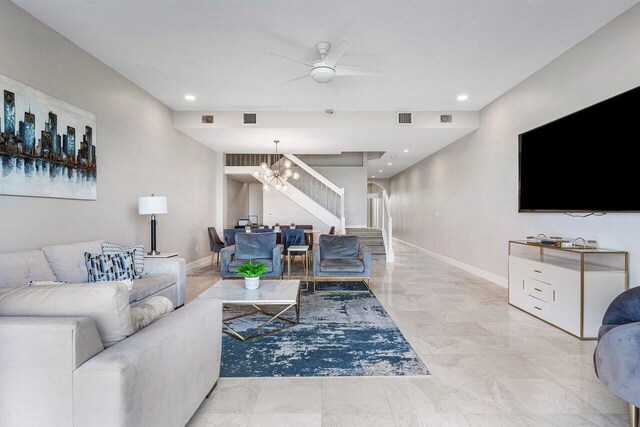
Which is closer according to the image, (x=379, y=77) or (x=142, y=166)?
(x=379, y=77)

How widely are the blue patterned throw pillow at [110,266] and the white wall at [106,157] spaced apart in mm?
537

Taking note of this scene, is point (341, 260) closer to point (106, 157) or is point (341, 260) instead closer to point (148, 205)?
point (148, 205)

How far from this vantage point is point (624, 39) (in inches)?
114

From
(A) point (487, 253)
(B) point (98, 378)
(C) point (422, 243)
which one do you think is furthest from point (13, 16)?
(C) point (422, 243)

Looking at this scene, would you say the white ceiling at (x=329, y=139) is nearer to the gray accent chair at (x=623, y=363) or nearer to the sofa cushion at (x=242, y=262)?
the sofa cushion at (x=242, y=262)

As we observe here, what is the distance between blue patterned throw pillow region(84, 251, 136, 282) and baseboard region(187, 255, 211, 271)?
2.99 m

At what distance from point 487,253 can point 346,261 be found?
8.65 feet

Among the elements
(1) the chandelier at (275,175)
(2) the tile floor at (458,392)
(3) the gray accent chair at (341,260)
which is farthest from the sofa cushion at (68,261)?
(1) the chandelier at (275,175)

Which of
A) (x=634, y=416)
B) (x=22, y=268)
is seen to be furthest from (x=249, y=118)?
(x=634, y=416)

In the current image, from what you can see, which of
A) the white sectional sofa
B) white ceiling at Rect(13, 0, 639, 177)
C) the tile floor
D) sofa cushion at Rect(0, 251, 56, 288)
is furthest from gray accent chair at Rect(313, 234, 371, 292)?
sofa cushion at Rect(0, 251, 56, 288)

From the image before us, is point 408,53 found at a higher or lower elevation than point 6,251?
higher

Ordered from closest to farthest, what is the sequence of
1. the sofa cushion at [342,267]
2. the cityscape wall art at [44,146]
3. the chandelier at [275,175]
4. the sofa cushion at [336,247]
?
the cityscape wall art at [44,146] → the sofa cushion at [342,267] → the sofa cushion at [336,247] → the chandelier at [275,175]

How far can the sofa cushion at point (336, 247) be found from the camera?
16.7 feet

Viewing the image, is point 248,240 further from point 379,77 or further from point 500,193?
point 500,193
